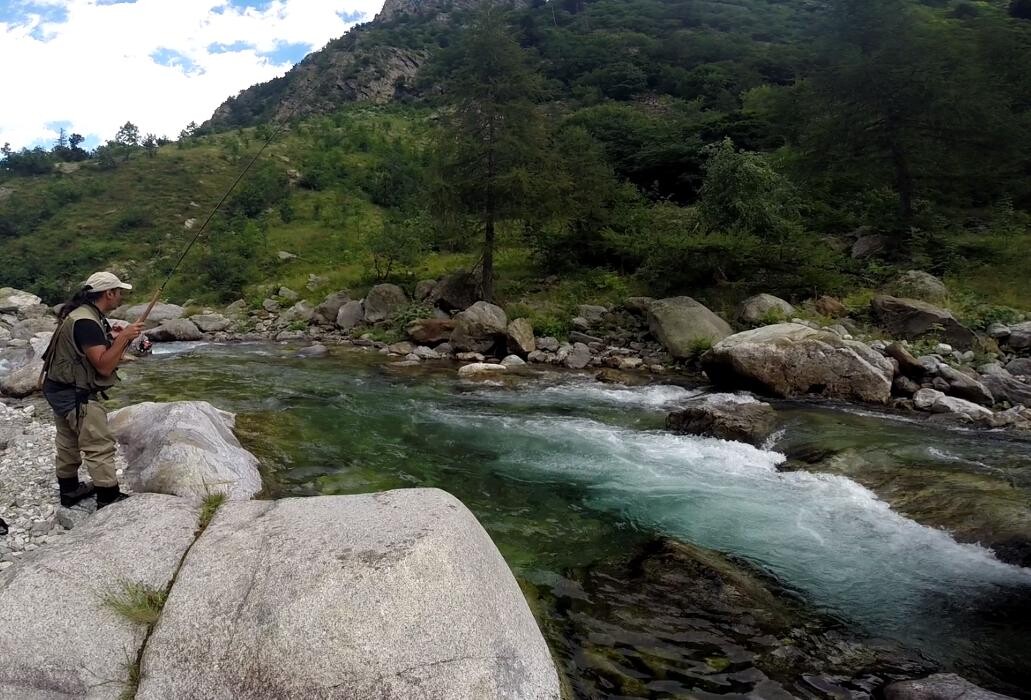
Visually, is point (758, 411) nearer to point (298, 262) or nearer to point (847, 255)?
point (847, 255)

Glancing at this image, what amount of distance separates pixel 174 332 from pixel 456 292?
474 inches

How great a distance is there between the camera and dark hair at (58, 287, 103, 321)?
222 inches

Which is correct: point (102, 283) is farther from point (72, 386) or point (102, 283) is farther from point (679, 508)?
point (679, 508)

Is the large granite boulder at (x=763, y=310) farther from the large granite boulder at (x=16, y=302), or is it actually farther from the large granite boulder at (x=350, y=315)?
the large granite boulder at (x=16, y=302)

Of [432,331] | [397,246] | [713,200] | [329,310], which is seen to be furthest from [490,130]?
[329,310]

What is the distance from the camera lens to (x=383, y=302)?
24516mm

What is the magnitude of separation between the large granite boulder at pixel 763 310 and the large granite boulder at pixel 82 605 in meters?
16.2

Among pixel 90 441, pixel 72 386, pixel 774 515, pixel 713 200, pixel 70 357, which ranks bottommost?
pixel 774 515

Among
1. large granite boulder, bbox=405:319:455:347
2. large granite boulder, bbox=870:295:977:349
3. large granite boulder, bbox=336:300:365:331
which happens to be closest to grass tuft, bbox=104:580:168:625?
large granite boulder, bbox=405:319:455:347

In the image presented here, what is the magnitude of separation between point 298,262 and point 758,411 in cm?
3332

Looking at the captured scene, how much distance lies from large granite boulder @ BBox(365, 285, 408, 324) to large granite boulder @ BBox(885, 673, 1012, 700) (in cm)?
2133

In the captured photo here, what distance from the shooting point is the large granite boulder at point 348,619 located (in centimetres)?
335

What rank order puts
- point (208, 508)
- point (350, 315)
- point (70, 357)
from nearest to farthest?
1. point (208, 508)
2. point (70, 357)
3. point (350, 315)

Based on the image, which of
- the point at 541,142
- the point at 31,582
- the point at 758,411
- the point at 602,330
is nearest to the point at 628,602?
the point at 31,582
